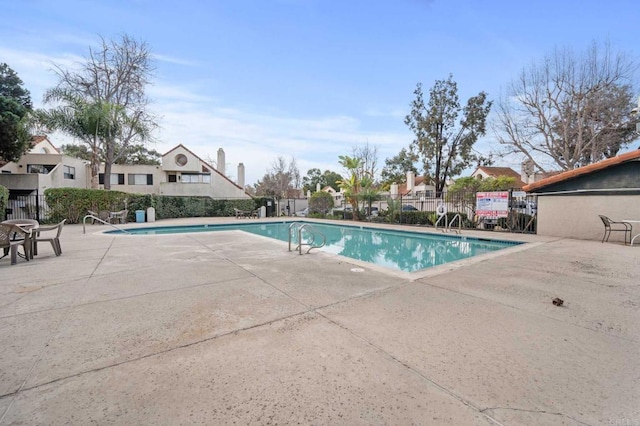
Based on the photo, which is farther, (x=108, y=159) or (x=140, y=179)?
(x=140, y=179)

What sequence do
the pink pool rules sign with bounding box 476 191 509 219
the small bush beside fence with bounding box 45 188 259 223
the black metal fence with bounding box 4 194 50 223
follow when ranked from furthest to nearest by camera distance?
the black metal fence with bounding box 4 194 50 223
the small bush beside fence with bounding box 45 188 259 223
the pink pool rules sign with bounding box 476 191 509 219

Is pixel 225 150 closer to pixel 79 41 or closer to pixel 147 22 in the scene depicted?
pixel 79 41

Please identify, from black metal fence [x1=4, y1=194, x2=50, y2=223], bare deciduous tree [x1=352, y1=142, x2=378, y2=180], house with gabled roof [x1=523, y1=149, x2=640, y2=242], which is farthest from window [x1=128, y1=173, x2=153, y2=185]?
house with gabled roof [x1=523, y1=149, x2=640, y2=242]

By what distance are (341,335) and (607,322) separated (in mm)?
2896

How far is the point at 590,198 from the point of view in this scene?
9.43 metres

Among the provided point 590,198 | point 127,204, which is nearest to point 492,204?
point 590,198

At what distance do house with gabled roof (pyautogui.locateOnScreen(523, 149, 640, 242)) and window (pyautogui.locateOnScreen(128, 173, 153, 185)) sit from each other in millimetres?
31188

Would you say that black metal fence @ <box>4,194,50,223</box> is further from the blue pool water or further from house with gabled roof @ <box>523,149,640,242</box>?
house with gabled roof @ <box>523,149,640,242</box>

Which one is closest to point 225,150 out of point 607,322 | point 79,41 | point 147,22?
point 79,41

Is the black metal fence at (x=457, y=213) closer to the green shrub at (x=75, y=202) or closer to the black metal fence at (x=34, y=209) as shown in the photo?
the green shrub at (x=75, y=202)

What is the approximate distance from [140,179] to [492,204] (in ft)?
100

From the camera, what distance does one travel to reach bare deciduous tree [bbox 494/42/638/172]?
645 inches

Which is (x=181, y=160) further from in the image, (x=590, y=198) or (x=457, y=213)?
(x=590, y=198)

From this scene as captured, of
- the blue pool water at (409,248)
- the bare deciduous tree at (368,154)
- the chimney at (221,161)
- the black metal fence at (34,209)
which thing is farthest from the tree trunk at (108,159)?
the bare deciduous tree at (368,154)
